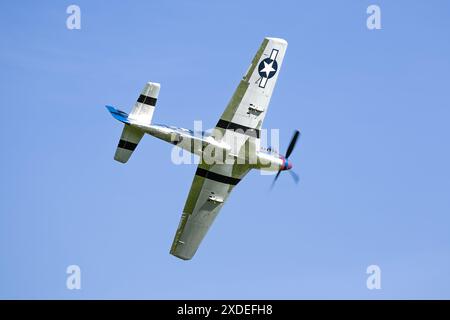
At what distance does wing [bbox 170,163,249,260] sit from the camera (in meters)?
38.2

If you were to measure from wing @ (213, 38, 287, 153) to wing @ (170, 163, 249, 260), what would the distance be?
5.18 feet

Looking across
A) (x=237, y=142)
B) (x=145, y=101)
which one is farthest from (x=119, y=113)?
(x=237, y=142)

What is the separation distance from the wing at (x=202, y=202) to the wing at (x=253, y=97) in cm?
158

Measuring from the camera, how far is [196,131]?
36562mm

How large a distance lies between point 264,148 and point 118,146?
604cm

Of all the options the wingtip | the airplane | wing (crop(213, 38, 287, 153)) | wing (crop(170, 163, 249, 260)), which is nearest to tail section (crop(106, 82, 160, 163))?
the airplane

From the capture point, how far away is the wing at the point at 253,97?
120 feet

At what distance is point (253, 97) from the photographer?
36.8 m

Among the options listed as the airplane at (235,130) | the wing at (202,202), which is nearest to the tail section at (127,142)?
the airplane at (235,130)
